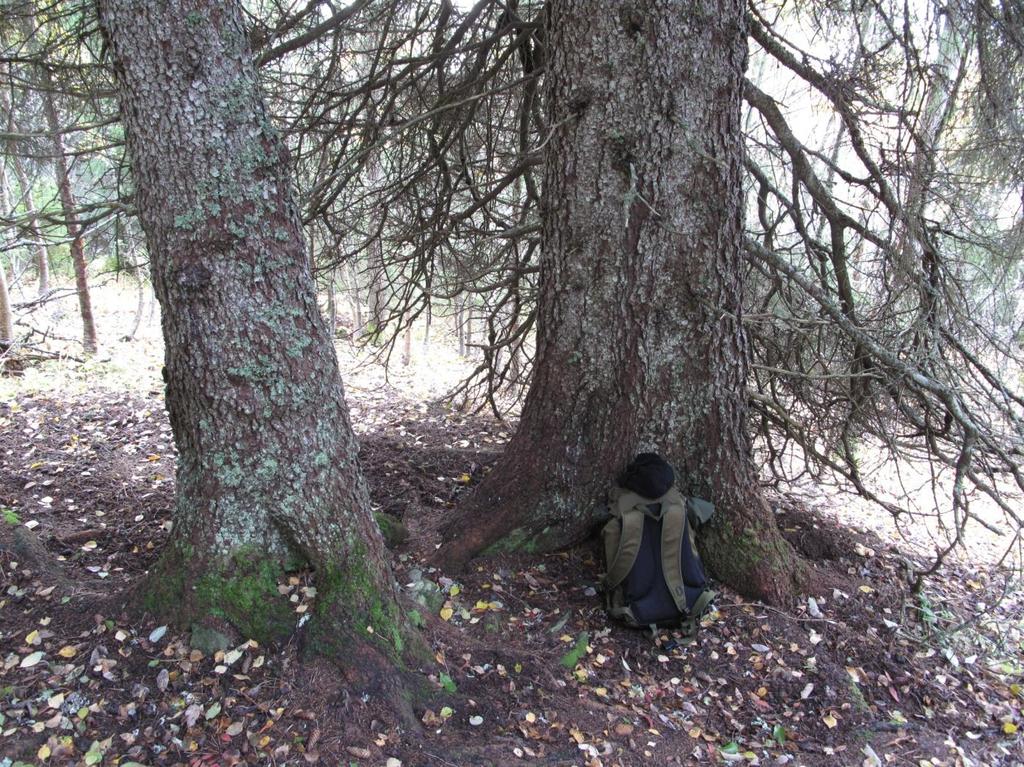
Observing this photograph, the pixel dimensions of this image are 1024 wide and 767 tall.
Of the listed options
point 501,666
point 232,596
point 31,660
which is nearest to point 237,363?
point 232,596

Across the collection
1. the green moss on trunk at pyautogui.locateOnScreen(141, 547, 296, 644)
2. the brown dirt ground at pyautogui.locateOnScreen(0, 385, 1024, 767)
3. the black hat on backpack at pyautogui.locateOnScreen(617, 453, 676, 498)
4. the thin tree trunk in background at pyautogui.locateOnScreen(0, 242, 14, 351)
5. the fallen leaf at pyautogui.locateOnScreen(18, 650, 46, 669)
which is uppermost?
the thin tree trunk in background at pyautogui.locateOnScreen(0, 242, 14, 351)

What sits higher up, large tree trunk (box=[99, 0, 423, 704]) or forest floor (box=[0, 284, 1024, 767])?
large tree trunk (box=[99, 0, 423, 704])

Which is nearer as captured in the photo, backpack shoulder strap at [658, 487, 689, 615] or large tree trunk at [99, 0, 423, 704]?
large tree trunk at [99, 0, 423, 704]

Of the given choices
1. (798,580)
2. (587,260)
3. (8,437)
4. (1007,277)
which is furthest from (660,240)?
(8,437)

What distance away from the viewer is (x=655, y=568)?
271 centimetres

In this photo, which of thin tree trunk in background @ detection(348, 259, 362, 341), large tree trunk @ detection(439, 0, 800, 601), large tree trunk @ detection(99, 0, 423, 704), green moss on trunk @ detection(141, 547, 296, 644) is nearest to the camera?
large tree trunk @ detection(99, 0, 423, 704)

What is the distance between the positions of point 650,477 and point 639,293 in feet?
2.60

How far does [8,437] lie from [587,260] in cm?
393

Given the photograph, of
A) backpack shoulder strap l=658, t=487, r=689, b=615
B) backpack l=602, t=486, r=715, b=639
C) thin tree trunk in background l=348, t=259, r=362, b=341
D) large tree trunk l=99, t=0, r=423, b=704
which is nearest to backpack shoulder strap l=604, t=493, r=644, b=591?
backpack l=602, t=486, r=715, b=639

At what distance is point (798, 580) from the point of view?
3016 mm

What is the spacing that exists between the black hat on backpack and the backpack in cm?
4

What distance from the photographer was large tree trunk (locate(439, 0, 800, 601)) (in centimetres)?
260

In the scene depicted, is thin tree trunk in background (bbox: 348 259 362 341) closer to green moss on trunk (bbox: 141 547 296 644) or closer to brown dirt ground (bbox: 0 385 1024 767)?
brown dirt ground (bbox: 0 385 1024 767)

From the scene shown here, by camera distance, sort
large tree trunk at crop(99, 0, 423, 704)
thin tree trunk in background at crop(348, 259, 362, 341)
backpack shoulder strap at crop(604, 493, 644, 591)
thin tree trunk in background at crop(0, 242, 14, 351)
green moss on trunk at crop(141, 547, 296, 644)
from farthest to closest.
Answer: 1. thin tree trunk in background at crop(0, 242, 14, 351)
2. thin tree trunk in background at crop(348, 259, 362, 341)
3. backpack shoulder strap at crop(604, 493, 644, 591)
4. green moss on trunk at crop(141, 547, 296, 644)
5. large tree trunk at crop(99, 0, 423, 704)
